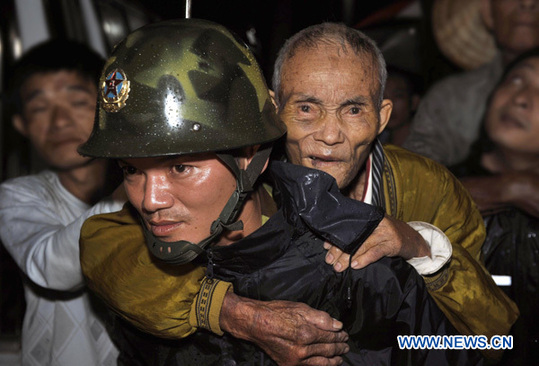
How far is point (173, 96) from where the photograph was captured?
186 cm

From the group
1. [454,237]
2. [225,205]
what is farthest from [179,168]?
[454,237]

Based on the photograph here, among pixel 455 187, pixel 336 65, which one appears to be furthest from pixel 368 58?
pixel 455 187

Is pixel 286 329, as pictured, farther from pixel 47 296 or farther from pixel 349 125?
pixel 47 296

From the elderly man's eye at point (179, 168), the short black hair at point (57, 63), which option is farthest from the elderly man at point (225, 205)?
the short black hair at point (57, 63)

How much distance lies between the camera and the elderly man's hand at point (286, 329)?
6.47ft

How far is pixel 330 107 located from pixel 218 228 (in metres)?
0.70

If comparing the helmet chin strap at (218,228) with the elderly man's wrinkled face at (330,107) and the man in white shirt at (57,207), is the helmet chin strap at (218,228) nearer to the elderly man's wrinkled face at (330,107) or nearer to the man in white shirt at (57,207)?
the elderly man's wrinkled face at (330,107)

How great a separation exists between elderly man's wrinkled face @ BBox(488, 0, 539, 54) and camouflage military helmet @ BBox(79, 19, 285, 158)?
10.9 feet

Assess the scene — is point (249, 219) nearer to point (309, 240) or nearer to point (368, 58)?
point (309, 240)

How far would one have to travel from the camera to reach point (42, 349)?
121 inches

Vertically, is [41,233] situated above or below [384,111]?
below

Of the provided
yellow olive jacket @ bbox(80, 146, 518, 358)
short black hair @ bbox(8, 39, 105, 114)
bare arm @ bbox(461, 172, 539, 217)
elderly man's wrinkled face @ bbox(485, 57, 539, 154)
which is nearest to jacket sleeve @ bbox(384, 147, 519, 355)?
yellow olive jacket @ bbox(80, 146, 518, 358)

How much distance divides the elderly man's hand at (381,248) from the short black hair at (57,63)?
234 centimetres

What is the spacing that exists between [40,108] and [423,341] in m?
2.78
